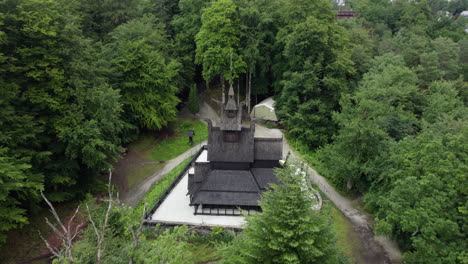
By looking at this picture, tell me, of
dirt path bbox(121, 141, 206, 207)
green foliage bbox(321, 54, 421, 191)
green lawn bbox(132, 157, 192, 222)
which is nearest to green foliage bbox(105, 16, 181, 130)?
dirt path bbox(121, 141, 206, 207)

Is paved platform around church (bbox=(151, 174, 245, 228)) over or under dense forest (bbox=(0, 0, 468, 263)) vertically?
under

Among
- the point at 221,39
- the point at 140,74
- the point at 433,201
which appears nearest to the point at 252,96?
the point at 221,39

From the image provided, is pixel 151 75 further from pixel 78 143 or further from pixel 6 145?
pixel 6 145

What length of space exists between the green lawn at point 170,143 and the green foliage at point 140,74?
163 centimetres

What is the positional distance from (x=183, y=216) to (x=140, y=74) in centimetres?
1491

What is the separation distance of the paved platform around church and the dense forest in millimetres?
5125

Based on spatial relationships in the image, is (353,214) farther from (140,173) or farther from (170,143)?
(170,143)

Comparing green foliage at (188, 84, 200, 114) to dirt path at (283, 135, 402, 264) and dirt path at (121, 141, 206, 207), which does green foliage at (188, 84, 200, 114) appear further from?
dirt path at (283, 135, 402, 264)

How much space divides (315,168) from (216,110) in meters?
15.4

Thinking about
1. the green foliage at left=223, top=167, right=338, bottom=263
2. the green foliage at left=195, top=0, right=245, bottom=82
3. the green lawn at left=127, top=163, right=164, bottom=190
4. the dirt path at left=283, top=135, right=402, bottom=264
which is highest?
Answer: the green foliage at left=195, top=0, right=245, bottom=82

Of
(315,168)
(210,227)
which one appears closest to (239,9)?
(315,168)

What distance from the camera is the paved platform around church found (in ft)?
60.6

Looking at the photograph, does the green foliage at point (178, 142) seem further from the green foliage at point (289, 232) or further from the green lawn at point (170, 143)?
the green foliage at point (289, 232)

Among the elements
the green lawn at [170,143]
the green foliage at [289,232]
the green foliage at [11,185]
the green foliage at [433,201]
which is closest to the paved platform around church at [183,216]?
the green foliage at [11,185]
